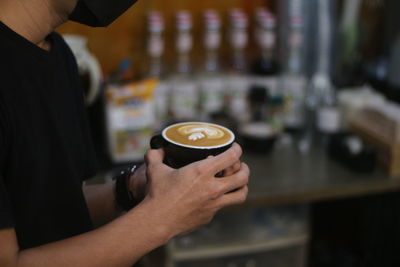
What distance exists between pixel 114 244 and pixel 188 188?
0.15 metres

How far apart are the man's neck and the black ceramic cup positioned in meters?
0.26

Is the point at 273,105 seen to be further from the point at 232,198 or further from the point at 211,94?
the point at 232,198

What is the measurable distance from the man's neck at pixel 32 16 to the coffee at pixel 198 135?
0.87 feet

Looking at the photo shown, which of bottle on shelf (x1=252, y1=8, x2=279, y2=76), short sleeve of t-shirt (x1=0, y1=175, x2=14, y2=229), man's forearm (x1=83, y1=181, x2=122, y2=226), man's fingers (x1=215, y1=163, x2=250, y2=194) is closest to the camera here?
short sleeve of t-shirt (x1=0, y1=175, x2=14, y2=229)

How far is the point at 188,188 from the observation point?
80cm

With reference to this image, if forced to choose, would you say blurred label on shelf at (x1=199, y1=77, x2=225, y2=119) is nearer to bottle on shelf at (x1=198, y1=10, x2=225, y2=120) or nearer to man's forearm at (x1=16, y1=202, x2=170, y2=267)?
bottle on shelf at (x1=198, y1=10, x2=225, y2=120)

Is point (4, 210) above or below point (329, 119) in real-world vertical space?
above

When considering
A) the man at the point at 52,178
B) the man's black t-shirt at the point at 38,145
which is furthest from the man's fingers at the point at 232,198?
the man's black t-shirt at the point at 38,145

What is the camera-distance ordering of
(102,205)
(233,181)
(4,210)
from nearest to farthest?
(4,210), (233,181), (102,205)

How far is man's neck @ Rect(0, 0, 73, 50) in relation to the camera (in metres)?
0.79

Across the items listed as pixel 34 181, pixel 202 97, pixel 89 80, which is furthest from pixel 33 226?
pixel 202 97

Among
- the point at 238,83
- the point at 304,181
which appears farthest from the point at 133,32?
the point at 304,181

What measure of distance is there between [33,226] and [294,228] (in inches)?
49.7

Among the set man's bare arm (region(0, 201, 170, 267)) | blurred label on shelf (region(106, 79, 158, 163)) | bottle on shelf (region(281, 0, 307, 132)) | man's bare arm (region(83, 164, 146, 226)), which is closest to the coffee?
man's bare arm (region(0, 201, 170, 267))
